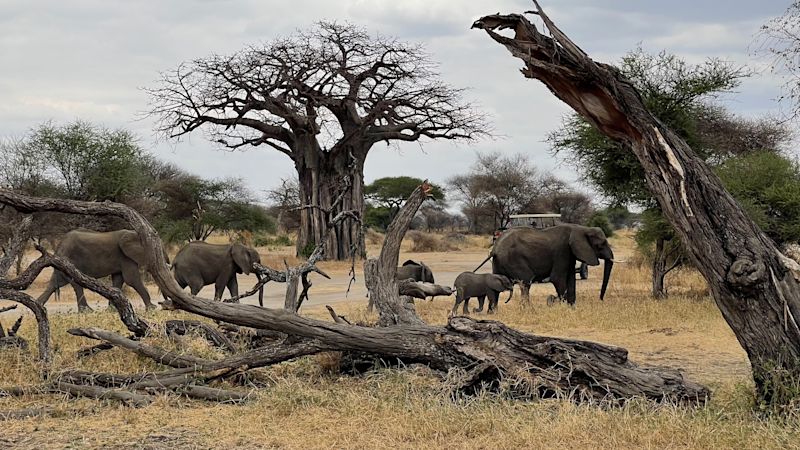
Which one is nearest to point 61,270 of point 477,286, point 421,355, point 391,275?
point 391,275

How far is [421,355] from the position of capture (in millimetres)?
6914

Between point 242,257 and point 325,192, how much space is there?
1675 cm

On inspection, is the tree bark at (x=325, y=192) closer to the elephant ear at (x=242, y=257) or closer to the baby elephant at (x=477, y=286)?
the elephant ear at (x=242, y=257)

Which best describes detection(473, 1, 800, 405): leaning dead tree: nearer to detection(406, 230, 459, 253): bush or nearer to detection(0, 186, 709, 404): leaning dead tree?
detection(0, 186, 709, 404): leaning dead tree

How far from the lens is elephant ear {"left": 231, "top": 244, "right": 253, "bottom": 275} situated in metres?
14.0

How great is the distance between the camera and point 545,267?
1518 centimetres

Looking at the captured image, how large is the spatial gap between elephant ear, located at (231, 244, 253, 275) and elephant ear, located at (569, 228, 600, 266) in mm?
5590

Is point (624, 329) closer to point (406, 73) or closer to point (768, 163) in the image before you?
point (768, 163)

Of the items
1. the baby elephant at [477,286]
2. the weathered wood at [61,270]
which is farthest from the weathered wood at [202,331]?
the baby elephant at [477,286]

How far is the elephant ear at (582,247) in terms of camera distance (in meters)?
14.6

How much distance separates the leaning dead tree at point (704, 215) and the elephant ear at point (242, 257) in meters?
8.77

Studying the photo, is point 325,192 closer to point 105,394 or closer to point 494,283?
point 494,283

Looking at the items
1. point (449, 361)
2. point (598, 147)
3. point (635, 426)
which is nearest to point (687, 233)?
point (635, 426)

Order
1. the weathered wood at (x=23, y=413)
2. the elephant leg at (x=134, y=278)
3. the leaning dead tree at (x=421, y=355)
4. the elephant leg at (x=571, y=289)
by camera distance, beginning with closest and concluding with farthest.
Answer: the weathered wood at (x=23, y=413) → the leaning dead tree at (x=421, y=355) → the elephant leg at (x=134, y=278) → the elephant leg at (x=571, y=289)
